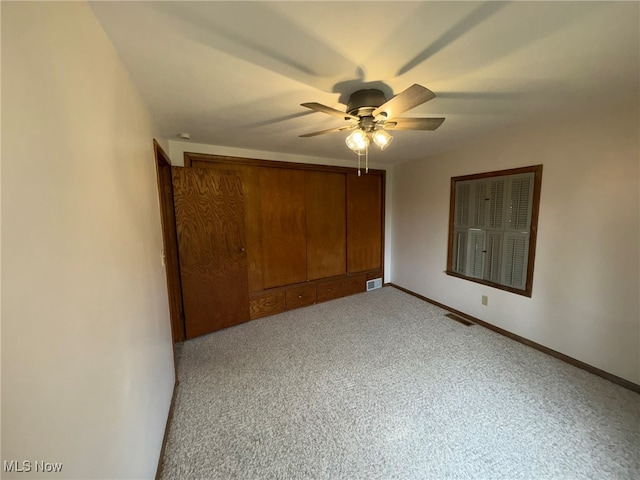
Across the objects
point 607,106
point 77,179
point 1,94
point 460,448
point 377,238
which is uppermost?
point 607,106

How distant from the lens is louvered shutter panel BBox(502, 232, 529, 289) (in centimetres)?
248

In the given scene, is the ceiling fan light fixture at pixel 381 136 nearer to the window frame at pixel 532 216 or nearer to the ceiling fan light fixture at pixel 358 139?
the ceiling fan light fixture at pixel 358 139

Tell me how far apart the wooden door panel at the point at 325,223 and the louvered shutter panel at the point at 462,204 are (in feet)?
4.96

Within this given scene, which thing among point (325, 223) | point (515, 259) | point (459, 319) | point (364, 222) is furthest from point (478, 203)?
point (325, 223)

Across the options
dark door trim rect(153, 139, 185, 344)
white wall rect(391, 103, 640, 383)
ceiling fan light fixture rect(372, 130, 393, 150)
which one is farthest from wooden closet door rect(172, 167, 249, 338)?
white wall rect(391, 103, 640, 383)

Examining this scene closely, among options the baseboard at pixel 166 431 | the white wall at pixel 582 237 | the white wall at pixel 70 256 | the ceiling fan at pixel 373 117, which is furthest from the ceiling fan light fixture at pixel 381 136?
the baseboard at pixel 166 431

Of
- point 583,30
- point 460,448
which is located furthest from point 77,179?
point 460,448

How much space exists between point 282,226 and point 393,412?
2339mm

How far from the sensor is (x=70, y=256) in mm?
708

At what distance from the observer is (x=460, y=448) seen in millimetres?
1468

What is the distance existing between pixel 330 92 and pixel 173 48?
0.88 metres

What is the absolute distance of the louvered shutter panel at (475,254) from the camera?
290cm

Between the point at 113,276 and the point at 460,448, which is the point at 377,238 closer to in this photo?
the point at 460,448

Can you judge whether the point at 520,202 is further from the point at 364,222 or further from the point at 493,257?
the point at 364,222
